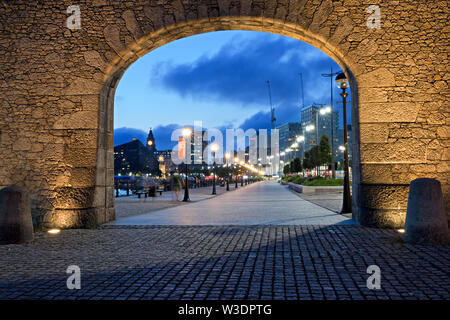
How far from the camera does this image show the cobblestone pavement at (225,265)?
10.4 ft

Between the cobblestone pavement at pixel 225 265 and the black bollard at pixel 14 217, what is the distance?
0.33 meters

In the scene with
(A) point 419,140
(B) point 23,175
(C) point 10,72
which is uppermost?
(C) point 10,72

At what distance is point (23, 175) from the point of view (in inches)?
304

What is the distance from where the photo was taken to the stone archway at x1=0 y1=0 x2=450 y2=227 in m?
7.04

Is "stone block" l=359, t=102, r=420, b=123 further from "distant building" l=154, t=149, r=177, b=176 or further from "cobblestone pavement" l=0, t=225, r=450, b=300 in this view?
"distant building" l=154, t=149, r=177, b=176

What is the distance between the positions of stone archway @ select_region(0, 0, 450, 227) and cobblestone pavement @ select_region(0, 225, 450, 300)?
1.46 meters

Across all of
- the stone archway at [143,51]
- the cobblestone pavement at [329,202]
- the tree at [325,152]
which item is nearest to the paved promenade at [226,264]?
the stone archway at [143,51]

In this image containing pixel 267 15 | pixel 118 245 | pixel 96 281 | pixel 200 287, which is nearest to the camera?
pixel 200 287

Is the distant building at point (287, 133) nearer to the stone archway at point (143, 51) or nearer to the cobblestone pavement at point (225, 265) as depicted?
the stone archway at point (143, 51)

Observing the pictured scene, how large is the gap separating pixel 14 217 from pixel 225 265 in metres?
4.45

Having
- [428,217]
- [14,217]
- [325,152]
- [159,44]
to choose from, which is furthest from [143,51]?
[325,152]

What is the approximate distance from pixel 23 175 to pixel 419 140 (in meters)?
9.41
